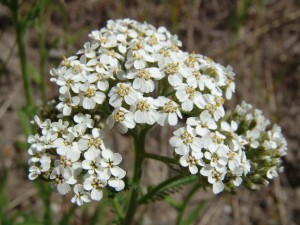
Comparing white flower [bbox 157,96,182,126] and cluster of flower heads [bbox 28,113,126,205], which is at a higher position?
white flower [bbox 157,96,182,126]

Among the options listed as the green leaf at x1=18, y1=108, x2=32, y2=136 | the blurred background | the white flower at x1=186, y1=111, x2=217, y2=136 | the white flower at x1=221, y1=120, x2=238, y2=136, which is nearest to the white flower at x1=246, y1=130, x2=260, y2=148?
the white flower at x1=221, y1=120, x2=238, y2=136

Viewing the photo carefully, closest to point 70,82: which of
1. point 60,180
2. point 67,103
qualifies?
point 67,103

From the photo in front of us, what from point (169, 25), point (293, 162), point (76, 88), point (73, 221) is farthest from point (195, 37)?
point (76, 88)

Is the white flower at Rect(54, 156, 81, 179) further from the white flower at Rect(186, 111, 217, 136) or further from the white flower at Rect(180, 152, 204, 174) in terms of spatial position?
the white flower at Rect(186, 111, 217, 136)

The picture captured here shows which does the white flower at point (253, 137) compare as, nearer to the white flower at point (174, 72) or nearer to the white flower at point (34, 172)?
the white flower at point (174, 72)

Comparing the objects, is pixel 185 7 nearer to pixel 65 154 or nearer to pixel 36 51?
pixel 36 51

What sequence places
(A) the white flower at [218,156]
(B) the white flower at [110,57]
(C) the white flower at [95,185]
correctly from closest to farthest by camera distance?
(C) the white flower at [95,185] → (A) the white flower at [218,156] → (B) the white flower at [110,57]

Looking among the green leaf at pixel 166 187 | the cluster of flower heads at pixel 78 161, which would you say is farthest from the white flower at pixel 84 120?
the green leaf at pixel 166 187
